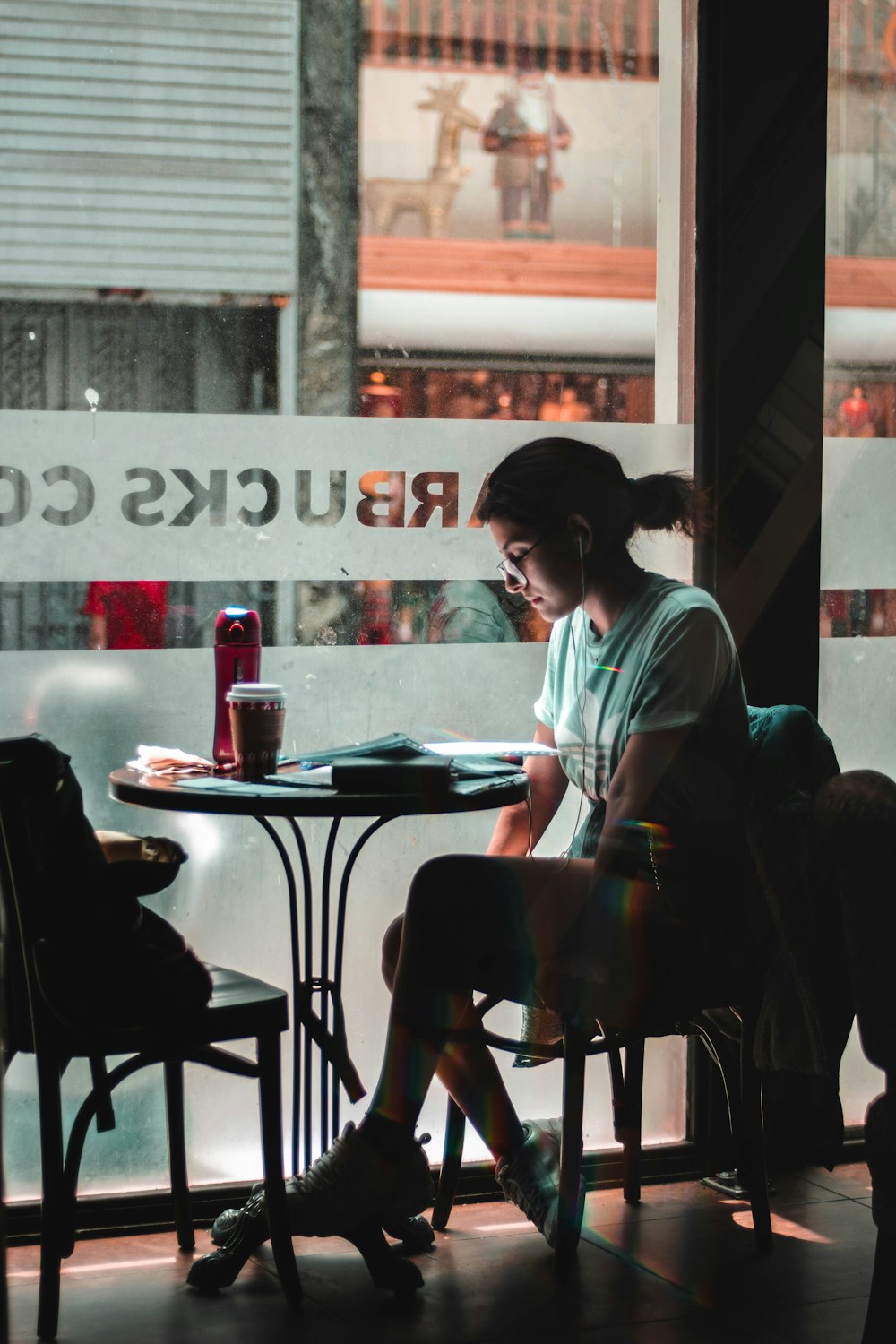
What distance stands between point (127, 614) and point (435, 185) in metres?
1.04

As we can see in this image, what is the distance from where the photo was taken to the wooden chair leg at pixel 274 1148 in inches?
90.0

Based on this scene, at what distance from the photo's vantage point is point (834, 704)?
10.4ft

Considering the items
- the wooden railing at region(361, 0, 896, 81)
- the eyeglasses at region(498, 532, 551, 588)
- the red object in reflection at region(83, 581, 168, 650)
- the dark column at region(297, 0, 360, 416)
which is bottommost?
the red object in reflection at region(83, 581, 168, 650)

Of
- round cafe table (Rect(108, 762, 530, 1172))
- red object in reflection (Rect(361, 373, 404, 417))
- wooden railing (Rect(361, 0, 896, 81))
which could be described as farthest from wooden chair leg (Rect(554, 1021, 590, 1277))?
wooden railing (Rect(361, 0, 896, 81))

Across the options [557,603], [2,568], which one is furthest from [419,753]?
[2,568]

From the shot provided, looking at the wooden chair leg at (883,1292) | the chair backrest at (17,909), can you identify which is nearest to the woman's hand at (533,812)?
the chair backrest at (17,909)

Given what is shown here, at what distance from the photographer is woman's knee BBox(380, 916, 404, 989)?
2.58 meters

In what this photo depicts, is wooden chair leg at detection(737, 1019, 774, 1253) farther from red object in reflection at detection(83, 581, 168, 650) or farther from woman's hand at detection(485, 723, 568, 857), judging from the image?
red object in reflection at detection(83, 581, 168, 650)

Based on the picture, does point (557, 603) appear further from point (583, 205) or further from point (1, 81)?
point (1, 81)

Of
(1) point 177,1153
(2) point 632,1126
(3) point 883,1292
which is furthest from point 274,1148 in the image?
(3) point 883,1292

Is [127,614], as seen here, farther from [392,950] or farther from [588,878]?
[588,878]

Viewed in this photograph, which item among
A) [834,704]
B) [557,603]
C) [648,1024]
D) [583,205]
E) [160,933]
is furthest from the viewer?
[834,704]

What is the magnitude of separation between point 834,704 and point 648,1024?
1.05 m

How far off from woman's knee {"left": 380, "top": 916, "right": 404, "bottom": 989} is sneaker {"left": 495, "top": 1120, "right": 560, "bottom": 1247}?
14.5 inches
